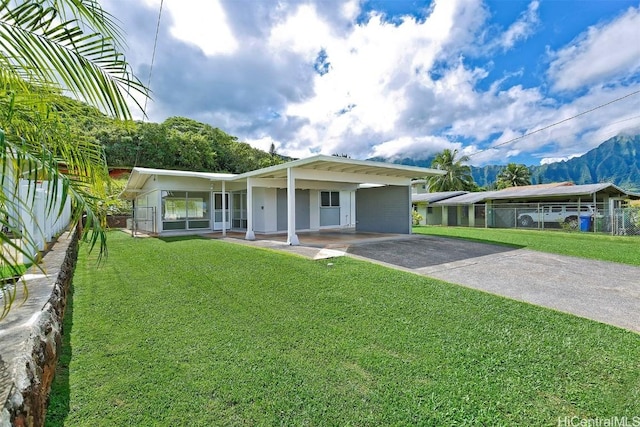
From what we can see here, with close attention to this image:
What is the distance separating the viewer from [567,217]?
760 inches

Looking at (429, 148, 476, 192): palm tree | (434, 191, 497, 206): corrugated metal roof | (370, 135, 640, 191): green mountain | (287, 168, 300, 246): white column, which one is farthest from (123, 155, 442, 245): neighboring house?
(370, 135, 640, 191): green mountain

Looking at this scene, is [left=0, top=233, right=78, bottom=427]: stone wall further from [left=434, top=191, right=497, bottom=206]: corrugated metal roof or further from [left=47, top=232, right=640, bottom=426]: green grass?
[left=434, top=191, right=497, bottom=206]: corrugated metal roof

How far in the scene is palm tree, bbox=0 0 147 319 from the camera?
1.90 m

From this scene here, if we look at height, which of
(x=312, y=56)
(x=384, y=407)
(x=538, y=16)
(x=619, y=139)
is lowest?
(x=384, y=407)

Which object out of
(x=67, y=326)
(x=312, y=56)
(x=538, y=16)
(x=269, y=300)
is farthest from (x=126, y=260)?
(x=538, y=16)

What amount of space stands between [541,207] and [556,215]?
3.09 ft

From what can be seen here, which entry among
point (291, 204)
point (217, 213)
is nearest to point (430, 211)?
point (217, 213)

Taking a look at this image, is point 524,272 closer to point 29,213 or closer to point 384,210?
point 384,210

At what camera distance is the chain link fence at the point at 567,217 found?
52.1ft

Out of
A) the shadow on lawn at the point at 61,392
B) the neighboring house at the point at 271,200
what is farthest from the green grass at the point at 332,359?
the neighboring house at the point at 271,200

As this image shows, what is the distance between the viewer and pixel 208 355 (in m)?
3.48

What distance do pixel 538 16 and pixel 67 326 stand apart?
63.1ft

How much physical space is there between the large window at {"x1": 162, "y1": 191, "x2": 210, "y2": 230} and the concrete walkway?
8154 millimetres

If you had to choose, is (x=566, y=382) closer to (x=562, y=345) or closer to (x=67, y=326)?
(x=562, y=345)
